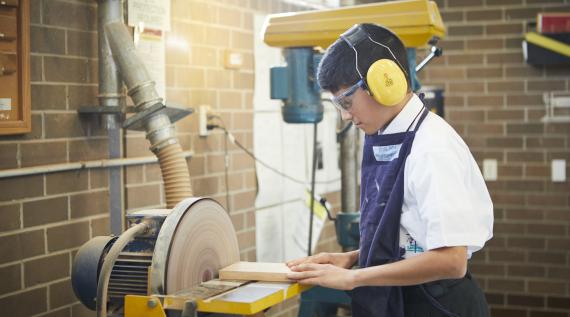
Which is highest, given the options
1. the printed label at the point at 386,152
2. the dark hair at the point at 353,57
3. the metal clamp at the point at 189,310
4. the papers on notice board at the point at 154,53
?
the papers on notice board at the point at 154,53

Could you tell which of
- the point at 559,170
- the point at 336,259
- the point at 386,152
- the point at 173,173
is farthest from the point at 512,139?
the point at 386,152

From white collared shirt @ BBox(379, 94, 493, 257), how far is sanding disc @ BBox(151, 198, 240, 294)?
1.83 feet

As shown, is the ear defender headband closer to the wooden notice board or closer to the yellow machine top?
the yellow machine top

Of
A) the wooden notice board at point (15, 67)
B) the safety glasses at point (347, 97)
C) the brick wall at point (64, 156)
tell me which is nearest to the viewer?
the safety glasses at point (347, 97)

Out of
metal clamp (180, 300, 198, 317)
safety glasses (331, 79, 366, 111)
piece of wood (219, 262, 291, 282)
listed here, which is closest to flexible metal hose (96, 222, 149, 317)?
metal clamp (180, 300, 198, 317)

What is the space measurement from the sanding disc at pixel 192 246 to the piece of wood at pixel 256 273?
1.7 inches

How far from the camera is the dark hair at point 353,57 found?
2186 mm

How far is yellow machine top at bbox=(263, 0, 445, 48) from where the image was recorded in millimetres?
3254

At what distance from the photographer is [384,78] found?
2.12 m

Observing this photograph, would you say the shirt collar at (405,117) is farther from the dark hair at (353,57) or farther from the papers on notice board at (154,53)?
the papers on notice board at (154,53)

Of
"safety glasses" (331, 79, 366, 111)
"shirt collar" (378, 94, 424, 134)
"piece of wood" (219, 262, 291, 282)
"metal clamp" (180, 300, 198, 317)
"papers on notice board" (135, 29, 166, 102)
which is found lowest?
"metal clamp" (180, 300, 198, 317)

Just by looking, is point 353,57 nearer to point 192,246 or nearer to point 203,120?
point 192,246

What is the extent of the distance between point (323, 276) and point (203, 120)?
6.06 feet

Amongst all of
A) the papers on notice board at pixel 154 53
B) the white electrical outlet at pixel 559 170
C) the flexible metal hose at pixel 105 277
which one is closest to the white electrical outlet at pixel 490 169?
A: the white electrical outlet at pixel 559 170
